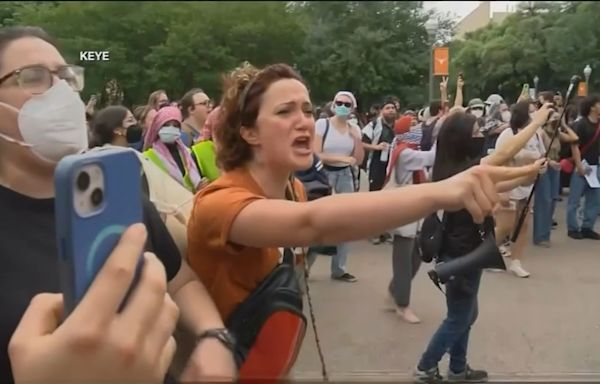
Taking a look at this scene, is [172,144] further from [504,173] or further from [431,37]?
[504,173]

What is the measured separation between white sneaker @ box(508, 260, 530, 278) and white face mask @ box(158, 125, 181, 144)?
123 inches

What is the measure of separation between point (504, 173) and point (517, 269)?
4.61m

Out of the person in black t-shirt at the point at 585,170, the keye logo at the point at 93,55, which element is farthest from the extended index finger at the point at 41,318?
the person in black t-shirt at the point at 585,170

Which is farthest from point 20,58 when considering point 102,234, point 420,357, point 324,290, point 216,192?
point 324,290

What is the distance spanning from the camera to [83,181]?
844mm

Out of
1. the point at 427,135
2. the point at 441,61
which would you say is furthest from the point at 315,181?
the point at 441,61

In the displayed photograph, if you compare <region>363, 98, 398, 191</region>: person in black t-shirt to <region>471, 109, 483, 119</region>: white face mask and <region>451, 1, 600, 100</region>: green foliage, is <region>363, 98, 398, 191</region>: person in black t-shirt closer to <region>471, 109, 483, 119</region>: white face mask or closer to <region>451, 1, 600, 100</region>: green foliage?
<region>471, 109, 483, 119</region>: white face mask

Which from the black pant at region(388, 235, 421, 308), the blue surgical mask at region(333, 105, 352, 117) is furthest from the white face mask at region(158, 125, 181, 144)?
the black pant at region(388, 235, 421, 308)

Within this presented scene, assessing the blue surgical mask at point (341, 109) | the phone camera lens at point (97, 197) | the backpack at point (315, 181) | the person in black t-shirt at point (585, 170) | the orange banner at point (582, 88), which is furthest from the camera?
the person in black t-shirt at point (585, 170)

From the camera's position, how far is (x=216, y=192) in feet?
4.92

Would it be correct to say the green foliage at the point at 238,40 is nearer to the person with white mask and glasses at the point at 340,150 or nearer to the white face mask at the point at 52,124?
the white face mask at the point at 52,124

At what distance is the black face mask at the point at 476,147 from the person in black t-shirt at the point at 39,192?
2.38 meters

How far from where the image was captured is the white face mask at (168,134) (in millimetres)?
3701

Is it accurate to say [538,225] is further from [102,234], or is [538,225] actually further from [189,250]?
[102,234]
